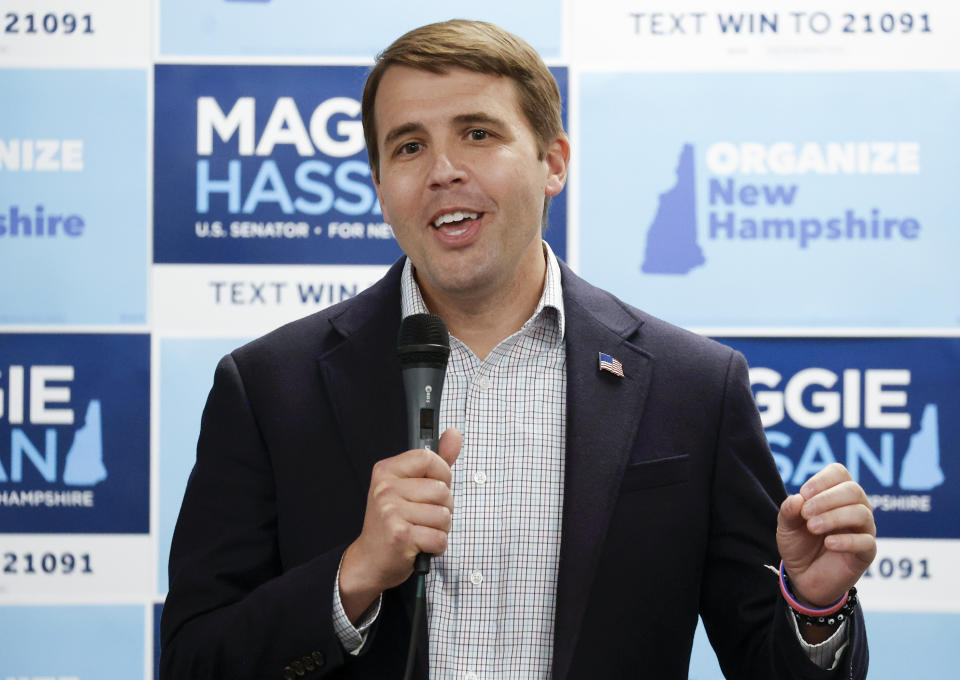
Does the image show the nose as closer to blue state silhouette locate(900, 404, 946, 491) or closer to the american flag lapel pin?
the american flag lapel pin

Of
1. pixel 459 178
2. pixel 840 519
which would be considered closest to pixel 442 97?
pixel 459 178

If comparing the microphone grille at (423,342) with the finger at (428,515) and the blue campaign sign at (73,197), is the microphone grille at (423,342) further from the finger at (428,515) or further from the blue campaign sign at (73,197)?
the blue campaign sign at (73,197)

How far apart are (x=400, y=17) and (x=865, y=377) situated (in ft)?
5.32

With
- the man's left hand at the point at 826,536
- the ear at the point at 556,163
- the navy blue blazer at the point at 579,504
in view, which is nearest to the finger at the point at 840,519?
the man's left hand at the point at 826,536

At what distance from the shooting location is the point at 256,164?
2.73 metres

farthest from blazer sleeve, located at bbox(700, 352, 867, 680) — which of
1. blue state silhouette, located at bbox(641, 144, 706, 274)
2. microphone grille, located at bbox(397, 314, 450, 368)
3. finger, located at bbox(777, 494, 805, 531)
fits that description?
blue state silhouette, located at bbox(641, 144, 706, 274)

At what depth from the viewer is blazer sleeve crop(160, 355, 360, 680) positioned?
4.59ft

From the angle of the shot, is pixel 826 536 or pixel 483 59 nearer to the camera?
pixel 826 536

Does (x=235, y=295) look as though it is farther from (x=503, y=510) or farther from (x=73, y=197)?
(x=503, y=510)

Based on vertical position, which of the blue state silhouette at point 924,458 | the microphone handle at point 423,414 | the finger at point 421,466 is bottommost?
the blue state silhouette at point 924,458

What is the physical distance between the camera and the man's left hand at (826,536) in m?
1.28

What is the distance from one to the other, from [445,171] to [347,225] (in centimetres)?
118

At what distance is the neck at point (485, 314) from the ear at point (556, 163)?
0.71 feet

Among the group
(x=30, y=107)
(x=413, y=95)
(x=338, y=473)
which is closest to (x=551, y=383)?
(x=338, y=473)
